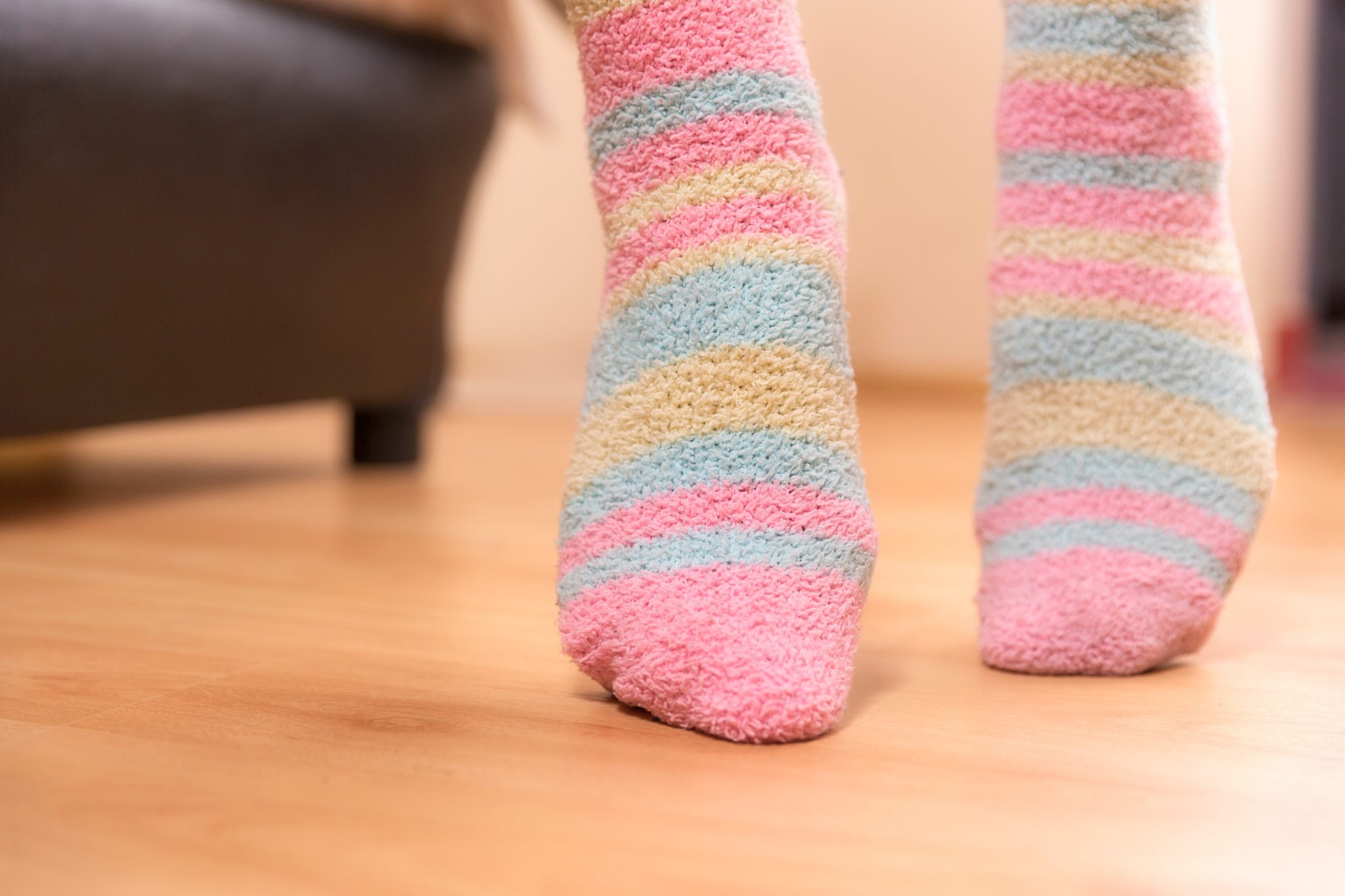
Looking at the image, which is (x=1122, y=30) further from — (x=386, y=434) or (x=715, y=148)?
(x=386, y=434)

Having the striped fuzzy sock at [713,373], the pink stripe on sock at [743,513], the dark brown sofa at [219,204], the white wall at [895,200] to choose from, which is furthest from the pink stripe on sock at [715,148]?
the white wall at [895,200]

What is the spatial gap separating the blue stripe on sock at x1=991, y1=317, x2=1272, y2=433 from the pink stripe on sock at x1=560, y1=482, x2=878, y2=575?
14cm

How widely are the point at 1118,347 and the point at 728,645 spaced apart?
228mm

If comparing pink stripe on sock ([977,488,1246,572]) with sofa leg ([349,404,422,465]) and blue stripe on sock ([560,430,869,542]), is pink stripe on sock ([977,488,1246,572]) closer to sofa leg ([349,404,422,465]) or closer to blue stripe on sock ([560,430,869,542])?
blue stripe on sock ([560,430,869,542])

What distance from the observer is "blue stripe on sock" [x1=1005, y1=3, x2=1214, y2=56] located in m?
0.56

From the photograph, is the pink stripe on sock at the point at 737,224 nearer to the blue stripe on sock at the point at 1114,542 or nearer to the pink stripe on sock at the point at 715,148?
the pink stripe on sock at the point at 715,148

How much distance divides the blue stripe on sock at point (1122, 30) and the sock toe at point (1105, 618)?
7.9 inches

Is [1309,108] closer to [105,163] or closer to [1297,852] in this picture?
[105,163]

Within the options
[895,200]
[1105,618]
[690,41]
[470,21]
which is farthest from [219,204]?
[895,200]

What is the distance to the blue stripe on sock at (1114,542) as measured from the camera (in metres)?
0.56

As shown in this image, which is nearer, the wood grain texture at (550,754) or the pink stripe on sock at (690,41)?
the wood grain texture at (550,754)

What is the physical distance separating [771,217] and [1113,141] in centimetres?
17

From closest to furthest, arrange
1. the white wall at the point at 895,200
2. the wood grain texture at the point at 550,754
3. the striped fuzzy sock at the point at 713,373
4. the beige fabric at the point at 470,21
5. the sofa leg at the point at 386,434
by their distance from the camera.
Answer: the wood grain texture at the point at 550,754, the striped fuzzy sock at the point at 713,373, the beige fabric at the point at 470,21, the sofa leg at the point at 386,434, the white wall at the point at 895,200

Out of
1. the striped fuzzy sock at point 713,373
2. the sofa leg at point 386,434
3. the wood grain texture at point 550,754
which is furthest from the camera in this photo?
the sofa leg at point 386,434
